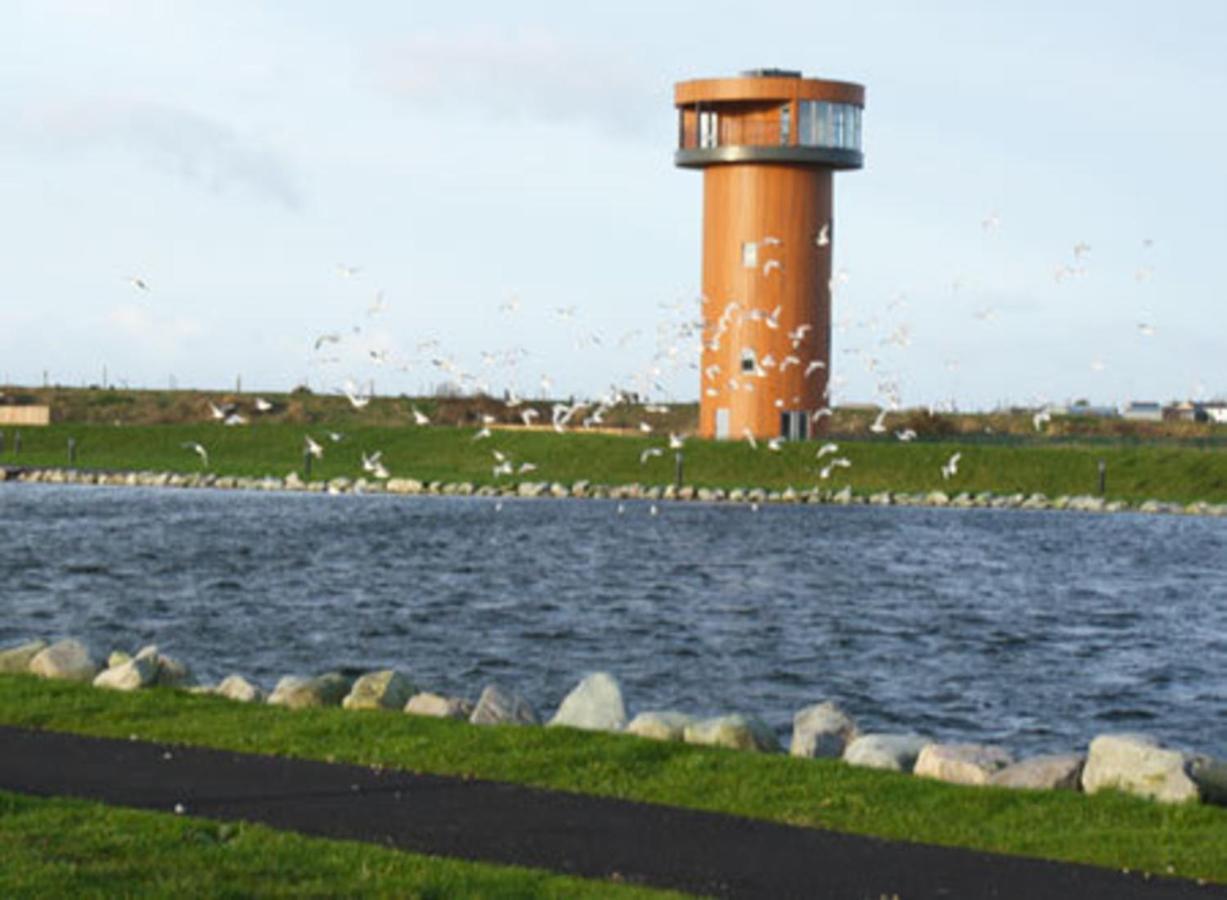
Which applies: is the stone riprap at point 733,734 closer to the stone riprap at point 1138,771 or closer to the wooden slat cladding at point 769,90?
the stone riprap at point 1138,771

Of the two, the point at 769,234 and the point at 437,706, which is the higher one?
the point at 769,234

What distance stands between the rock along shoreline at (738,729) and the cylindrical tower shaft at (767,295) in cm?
5159

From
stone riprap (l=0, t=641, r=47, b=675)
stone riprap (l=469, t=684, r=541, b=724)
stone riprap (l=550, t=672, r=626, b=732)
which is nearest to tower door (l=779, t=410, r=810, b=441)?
stone riprap (l=0, t=641, r=47, b=675)

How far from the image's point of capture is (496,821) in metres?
13.8

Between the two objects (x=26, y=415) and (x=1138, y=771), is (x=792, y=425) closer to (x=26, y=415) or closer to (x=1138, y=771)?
(x=26, y=415)

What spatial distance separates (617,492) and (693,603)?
99.1 feet

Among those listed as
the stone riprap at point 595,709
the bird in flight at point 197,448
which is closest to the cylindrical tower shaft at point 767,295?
the bird in flight at point 197,448

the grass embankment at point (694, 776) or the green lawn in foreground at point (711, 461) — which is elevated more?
the green lawn in foreground at point (711, 461)

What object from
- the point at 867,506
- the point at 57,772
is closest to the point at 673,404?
the point at 867,506

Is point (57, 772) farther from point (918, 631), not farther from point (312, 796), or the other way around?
point (918, 631)

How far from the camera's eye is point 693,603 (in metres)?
36.7

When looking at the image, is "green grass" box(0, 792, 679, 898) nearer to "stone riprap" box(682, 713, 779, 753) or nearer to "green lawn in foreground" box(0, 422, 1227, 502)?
"stone riprap" box(682, 713, 779, 753)

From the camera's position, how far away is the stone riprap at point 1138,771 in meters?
15.3

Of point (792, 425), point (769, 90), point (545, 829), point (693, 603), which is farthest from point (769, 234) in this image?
point (545, 829)
